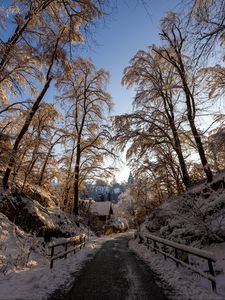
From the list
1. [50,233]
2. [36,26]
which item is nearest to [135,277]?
[50,233]

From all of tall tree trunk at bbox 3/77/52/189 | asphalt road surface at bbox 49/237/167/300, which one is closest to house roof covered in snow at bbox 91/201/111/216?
tall tree trunk at bbox 3/77/52/189

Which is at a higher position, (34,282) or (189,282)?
(34,282)

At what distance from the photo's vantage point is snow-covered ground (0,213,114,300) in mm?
6316

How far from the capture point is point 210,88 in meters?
14.4

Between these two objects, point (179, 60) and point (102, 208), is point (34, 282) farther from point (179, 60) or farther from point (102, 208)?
point (102, 208)

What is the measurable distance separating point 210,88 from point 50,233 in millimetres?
12087

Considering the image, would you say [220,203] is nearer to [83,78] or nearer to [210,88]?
[210,88]

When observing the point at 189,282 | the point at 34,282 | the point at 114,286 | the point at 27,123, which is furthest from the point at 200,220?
the point at 27,123

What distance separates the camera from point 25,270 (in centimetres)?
841

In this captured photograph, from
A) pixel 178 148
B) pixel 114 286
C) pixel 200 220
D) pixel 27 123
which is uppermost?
pixel 27 123

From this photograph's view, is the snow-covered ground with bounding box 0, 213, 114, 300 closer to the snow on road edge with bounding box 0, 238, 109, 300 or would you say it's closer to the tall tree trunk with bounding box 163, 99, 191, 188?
the snow on road edge with bounding box 0, 238, 109, 300

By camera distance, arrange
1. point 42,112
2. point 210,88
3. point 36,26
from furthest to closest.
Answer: point 42,112
point 210,88
point 36,26

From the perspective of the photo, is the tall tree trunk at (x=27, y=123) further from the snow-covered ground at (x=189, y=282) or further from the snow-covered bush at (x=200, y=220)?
the snow-covered ground at (x=189, y=282)

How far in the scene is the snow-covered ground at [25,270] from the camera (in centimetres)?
632
